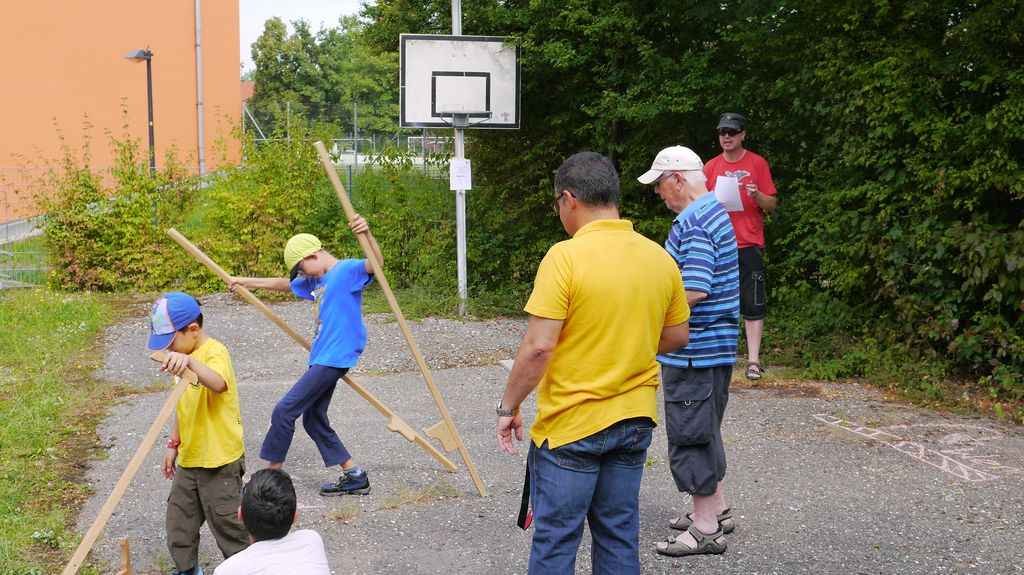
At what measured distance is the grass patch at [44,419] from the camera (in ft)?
15.8

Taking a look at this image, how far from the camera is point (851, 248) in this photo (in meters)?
8.16

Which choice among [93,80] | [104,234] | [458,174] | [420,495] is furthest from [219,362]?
[93,80]

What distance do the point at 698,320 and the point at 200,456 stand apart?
85.0 inches

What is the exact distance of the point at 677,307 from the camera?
3637mm

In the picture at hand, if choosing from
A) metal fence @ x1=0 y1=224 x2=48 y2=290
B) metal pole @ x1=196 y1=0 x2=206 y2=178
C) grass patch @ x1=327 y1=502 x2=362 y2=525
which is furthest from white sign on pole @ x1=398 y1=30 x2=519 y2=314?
metal pole @ x1=196 y1=0 x2=206 y2=178

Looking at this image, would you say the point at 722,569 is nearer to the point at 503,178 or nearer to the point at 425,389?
the point at 425,389

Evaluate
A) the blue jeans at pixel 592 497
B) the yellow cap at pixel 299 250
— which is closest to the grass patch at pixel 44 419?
the yellow cap at pixel 299 250

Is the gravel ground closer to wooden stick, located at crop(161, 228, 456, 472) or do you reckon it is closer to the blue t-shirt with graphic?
wooden stick, located at crop(161, 228, 456, 472)

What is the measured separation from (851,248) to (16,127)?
59.7 ft

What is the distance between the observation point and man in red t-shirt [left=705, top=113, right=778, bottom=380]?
743cm

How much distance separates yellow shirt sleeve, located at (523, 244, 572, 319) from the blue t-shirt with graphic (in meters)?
2.18

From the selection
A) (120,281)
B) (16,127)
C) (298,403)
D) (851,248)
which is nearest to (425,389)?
(298,403)

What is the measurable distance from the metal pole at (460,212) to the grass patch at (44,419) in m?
3.70

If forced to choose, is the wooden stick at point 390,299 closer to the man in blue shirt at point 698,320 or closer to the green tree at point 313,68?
the man in blue shirt at point 698,320
